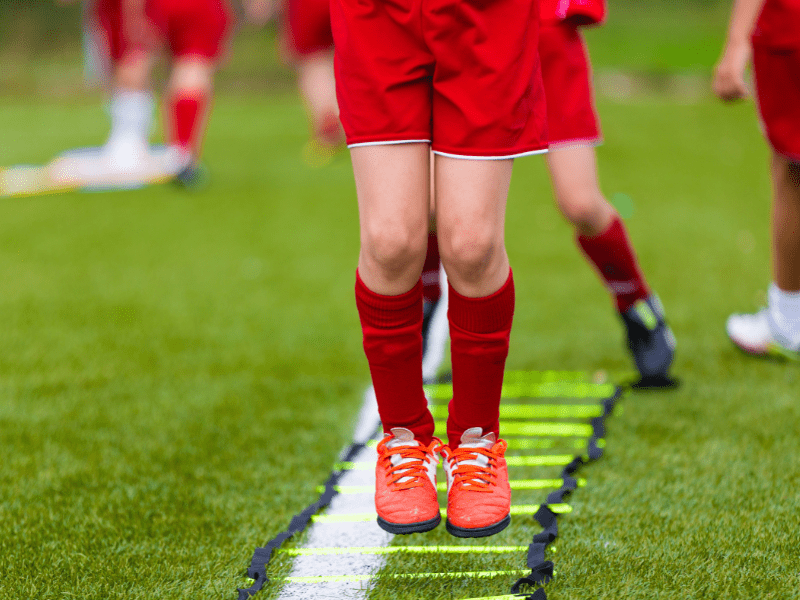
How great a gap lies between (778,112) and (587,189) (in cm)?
60

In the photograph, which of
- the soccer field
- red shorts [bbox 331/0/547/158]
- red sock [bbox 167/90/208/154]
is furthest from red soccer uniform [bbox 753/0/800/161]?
red sock [bbox 167/90/208/154]

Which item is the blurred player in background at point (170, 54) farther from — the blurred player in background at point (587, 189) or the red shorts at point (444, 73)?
the red shorts at point (444, 73)

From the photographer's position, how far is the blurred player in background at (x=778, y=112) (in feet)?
8.18

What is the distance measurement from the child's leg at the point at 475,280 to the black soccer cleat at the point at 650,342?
1.06 metres

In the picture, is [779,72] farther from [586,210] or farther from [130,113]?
[130,113]

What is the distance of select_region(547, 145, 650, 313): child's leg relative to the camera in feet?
8.30

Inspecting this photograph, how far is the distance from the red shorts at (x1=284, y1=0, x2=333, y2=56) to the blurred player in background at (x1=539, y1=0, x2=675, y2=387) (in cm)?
459

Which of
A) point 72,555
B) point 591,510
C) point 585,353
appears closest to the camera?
point 72,555

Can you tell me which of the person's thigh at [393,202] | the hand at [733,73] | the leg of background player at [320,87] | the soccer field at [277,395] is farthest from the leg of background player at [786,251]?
the leg of background player at [320,87]

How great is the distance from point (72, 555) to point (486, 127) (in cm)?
117

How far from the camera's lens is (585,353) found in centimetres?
320

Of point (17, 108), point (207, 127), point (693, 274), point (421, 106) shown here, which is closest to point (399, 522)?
point (421, 106)

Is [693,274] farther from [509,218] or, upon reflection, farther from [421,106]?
[421,106]

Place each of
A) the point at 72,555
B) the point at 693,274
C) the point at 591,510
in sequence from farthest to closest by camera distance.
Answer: the point at 693,274 < the point at 591,510 < the point at 72,555
